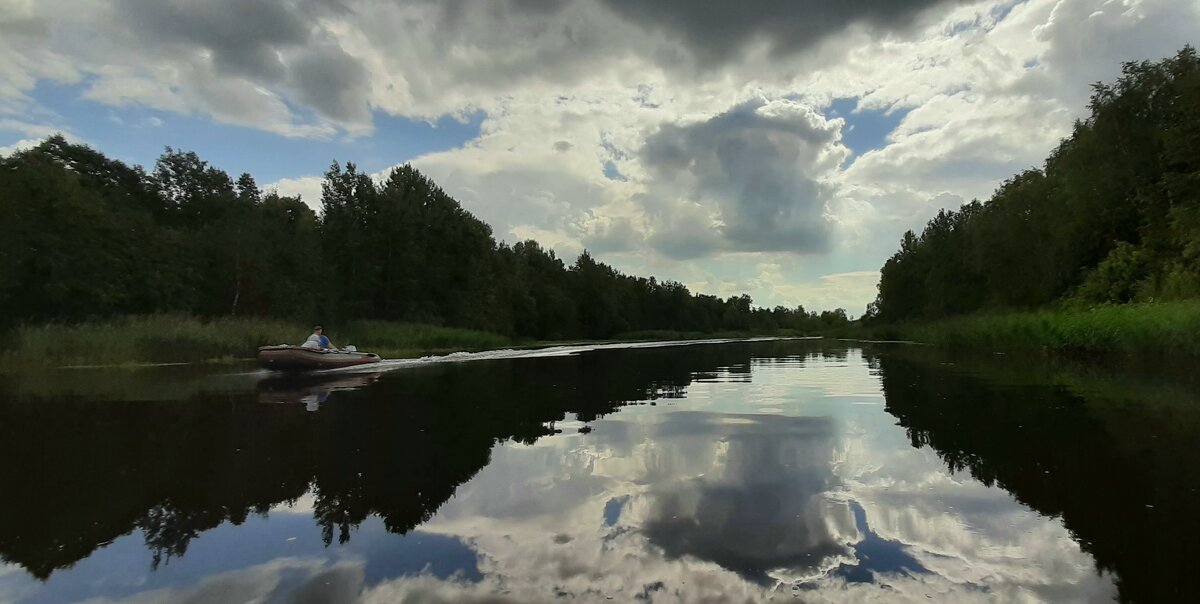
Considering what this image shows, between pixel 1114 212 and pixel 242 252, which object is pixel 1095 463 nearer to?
pixel 1114 212

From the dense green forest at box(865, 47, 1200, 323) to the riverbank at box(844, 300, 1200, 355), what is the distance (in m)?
3.07

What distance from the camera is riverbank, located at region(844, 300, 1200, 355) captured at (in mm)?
22781

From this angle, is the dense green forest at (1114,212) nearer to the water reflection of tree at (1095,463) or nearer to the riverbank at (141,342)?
the water reflection of tree at (1095,463)

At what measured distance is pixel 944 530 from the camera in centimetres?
582

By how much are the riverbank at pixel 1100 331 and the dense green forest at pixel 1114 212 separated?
3.07 meters

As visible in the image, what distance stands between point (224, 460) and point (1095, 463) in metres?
10.9

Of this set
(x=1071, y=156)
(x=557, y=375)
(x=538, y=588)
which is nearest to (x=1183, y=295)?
(x=1071, y=156)

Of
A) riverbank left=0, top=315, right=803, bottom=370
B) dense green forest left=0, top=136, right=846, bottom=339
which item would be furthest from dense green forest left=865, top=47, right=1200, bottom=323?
dense green forest left=0, top=136, right=846, bottom=339

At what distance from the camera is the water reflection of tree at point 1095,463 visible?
16.3ft

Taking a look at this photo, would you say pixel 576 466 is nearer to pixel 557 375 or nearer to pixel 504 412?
pixel 504 412

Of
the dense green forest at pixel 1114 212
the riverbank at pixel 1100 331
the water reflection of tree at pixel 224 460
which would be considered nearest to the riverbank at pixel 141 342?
the water reflection of tree at pixel 224 460

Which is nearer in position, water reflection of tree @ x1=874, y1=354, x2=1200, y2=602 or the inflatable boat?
water reflection of tree @ x1=874, y1=354, x2=1200, y2=602

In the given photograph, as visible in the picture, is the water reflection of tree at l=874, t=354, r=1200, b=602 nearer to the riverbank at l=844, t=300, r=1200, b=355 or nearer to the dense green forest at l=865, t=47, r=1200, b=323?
the riverbank at l=844, t=300, r=1200, b=355

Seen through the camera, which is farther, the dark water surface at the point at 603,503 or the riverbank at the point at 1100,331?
the riverbank at the point at 1100,331
